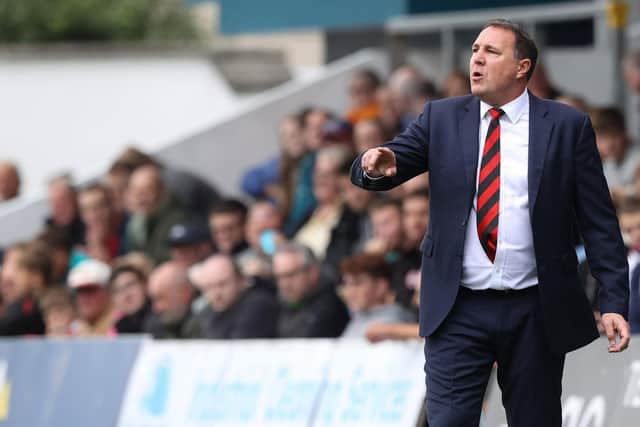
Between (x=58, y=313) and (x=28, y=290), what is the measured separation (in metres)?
0.57

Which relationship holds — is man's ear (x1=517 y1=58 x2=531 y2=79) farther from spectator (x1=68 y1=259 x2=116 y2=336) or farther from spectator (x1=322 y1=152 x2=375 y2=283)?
spectator (x1=68 y1=259 x2=116 y2=336)

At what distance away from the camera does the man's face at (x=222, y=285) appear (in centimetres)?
1226

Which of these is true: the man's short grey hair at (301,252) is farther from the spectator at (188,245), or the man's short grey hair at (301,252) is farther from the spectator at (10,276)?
the spectator at (10,276)

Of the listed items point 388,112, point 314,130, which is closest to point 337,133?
point 314,130

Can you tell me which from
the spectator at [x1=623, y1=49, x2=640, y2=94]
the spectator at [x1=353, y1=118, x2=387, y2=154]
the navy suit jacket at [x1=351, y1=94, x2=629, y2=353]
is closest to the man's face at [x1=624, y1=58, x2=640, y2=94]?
the spectator at [x1=623, y1=49, x2=640, y2=94]

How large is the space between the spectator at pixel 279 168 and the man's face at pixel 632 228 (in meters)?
5.16

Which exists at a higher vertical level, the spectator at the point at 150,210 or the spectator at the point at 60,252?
the spectator at the point at 150,210

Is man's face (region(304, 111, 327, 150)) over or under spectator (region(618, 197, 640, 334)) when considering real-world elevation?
under

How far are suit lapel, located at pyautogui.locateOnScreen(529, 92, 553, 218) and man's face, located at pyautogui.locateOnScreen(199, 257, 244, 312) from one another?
5.63 metres

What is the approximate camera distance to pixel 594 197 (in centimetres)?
679

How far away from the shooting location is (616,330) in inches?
266

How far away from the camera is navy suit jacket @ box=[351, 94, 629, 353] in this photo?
6.77 metres

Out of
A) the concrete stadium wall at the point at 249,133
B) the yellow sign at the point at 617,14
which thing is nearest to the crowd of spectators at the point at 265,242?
the yellow sign at the point at 617,14

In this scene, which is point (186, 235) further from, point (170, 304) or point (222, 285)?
point (222, 285)
